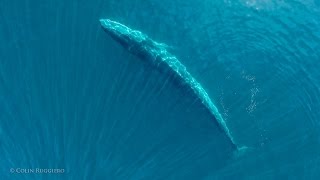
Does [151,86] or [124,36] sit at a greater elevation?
[124,36]

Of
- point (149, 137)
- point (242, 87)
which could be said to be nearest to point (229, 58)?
point (242, 87)

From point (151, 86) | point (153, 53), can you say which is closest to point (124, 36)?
point (153, 53)

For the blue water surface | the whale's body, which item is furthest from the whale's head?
the blue water surface

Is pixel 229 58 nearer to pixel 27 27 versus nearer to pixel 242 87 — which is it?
pixel 242 87

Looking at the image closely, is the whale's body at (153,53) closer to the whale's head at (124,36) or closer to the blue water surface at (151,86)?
the whale's head at (124,36)

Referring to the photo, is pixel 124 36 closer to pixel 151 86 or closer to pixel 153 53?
pixel 153 53

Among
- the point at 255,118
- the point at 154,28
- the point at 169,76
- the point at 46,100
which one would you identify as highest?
the point at 154,28

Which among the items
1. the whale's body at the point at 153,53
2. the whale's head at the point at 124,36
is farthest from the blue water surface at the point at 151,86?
the whale's head at the point at 124,36
